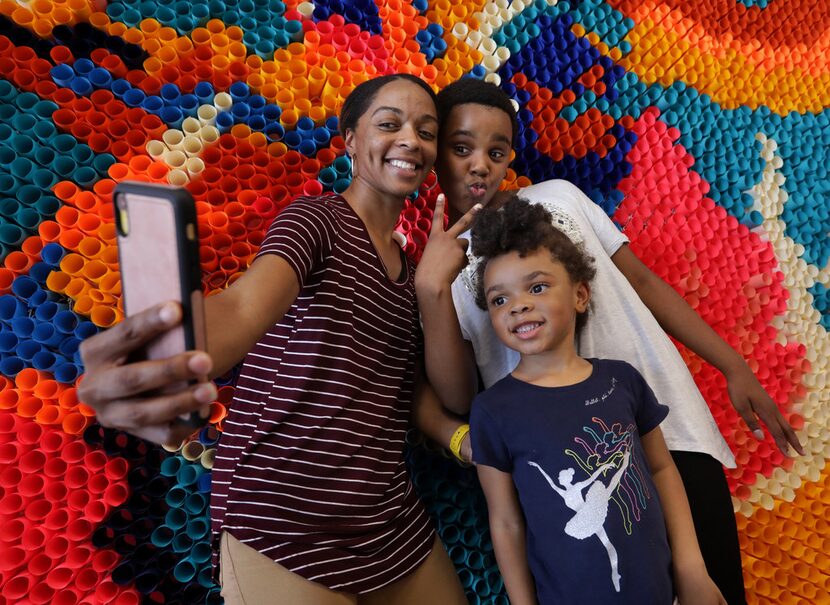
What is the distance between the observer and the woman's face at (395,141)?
34.0 inches

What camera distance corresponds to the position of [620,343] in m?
0.89

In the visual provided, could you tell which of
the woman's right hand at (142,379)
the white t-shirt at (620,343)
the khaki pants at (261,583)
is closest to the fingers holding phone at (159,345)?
the woman's right hand at (142,379)

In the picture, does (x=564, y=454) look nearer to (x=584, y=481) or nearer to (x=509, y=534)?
(x=584, y=481)

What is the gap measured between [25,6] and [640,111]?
1371 mm

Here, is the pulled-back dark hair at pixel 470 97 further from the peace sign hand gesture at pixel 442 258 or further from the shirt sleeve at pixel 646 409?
the shirt sleeve at pixel 646 409

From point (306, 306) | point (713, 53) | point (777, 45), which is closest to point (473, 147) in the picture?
point (306, 306)

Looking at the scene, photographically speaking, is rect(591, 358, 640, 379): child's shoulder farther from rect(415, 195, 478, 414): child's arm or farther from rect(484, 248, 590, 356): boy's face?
rect(415, 195, 478, 414): child's arm

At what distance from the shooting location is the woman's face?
2.83 feet

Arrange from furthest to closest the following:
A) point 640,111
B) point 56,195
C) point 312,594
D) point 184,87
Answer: point 640,111, point 184,87, point 56,195, point 312,594

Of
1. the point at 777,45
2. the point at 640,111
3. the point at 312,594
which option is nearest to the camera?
the point at 312,594

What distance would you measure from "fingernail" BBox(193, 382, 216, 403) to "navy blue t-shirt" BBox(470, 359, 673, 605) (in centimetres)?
45

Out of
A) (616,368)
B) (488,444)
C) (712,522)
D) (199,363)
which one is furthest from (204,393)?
(712,522)

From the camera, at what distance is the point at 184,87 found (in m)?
1.01

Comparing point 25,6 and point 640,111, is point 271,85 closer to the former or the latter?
point 25,6
